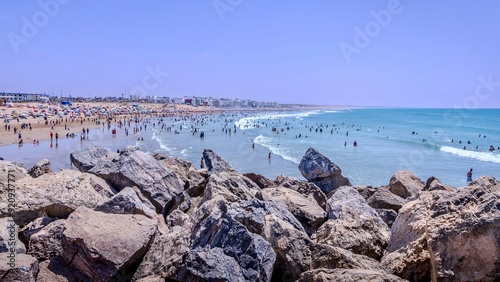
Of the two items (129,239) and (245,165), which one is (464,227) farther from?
(245,165)

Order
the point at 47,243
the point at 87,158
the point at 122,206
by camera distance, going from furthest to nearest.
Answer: the point at 87,158 < the point at 122,206 < the point at 47,243

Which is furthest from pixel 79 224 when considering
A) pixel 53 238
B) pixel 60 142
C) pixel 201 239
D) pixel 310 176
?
pixel 60 142

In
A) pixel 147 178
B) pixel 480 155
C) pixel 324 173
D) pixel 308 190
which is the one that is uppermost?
pixel 147 178

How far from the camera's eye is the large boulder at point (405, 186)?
12570 mm

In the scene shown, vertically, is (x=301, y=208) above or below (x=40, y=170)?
below

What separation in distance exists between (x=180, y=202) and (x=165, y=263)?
4562mm

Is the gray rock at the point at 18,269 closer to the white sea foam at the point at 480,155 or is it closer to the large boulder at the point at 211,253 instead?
the large boulder at the point at 211,253

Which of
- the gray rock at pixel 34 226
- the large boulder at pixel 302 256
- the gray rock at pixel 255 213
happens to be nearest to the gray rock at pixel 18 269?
the gray rock at pixel 34 226

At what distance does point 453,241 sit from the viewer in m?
4.66

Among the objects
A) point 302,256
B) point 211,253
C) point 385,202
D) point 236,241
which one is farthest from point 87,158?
point 302,256

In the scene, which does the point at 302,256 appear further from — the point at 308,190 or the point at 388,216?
the point at 308,190

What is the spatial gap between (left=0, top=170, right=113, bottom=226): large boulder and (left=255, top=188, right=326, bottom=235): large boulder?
3480mm

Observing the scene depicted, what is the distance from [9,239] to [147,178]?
402cm

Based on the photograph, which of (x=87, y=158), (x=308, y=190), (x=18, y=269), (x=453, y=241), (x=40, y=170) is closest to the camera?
(x=18, y=269)
